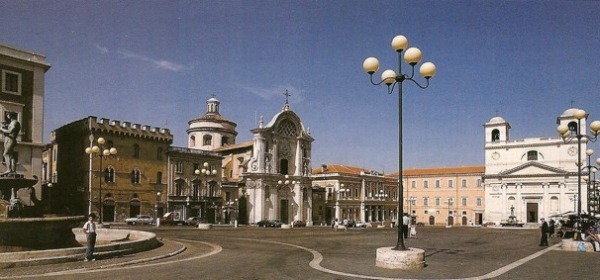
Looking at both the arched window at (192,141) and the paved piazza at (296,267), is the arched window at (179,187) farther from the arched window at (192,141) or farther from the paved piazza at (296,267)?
the paved piazza at (296,267)

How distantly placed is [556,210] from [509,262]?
66.2m

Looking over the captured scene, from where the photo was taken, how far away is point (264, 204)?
61.0 metres

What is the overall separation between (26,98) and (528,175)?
67.9 metres

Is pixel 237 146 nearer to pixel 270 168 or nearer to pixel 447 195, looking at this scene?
pixel 270 168

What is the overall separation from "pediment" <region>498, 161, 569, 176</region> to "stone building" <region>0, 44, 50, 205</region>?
6531 centimetres

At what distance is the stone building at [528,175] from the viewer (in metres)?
71.0

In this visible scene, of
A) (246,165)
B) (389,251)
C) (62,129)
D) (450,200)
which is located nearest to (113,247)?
(389,251)

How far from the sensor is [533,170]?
73.8 m

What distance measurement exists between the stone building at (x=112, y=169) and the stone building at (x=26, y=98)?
290 inches

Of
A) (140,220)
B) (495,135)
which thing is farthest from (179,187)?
(495,135)

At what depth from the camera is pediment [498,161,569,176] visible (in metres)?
71.3

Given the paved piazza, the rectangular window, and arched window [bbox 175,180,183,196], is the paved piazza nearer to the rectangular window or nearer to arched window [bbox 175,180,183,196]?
the rectangular window

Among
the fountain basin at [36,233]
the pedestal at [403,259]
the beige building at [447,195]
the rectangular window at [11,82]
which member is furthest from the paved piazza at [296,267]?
the beige building at [447,195]

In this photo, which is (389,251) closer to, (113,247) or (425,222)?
(113,247)
